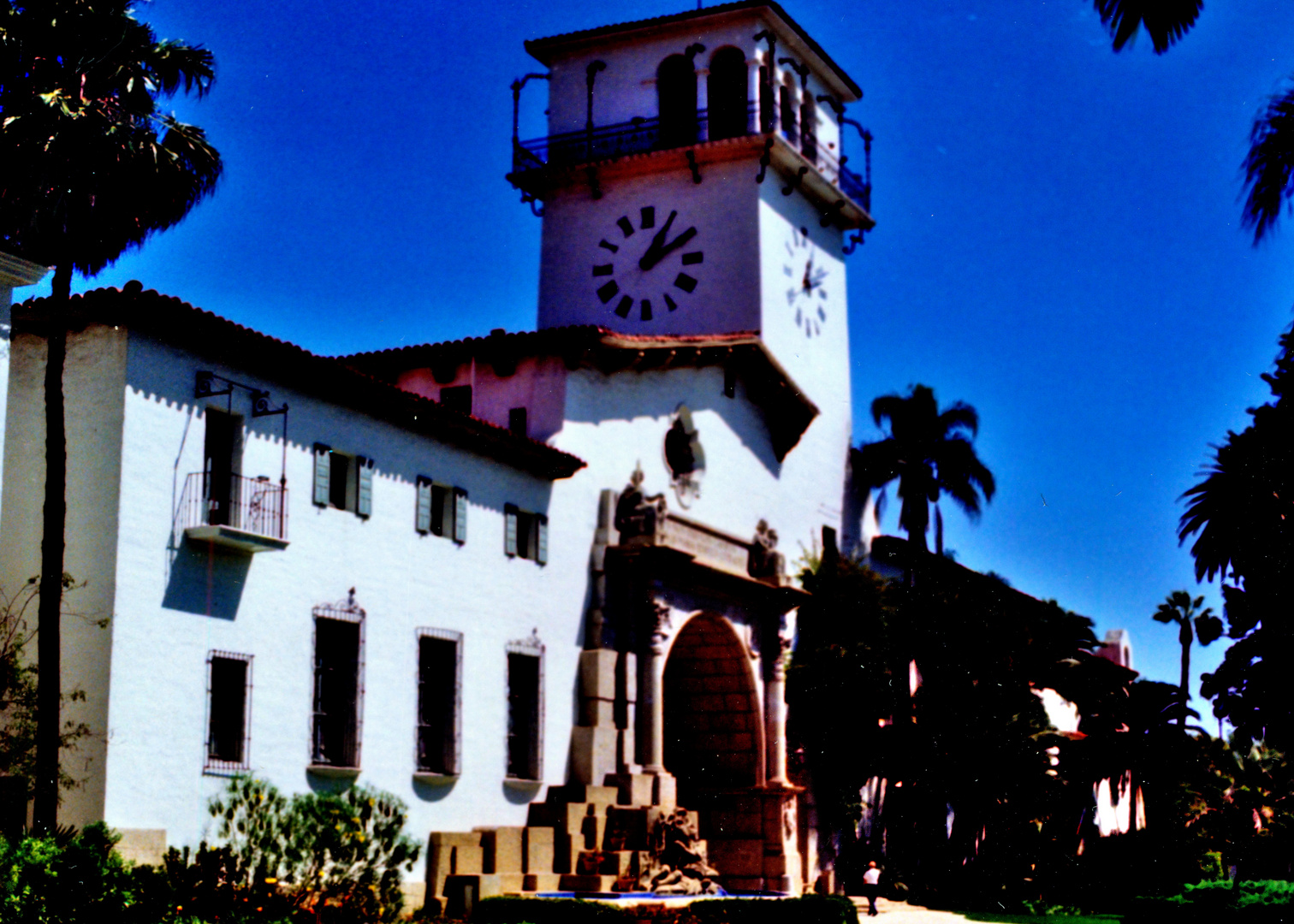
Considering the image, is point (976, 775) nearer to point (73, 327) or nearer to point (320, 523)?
point (320, 523)

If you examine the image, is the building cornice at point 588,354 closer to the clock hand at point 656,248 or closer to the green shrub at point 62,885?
the clock hand at point 656,248

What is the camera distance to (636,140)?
42.2m

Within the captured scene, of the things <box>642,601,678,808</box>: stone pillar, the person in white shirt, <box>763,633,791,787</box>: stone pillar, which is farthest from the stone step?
the person in white shirt

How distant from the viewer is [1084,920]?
34000 mm

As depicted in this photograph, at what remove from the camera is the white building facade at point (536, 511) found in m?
21.0

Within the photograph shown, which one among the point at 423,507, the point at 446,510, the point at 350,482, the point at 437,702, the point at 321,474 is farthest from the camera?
the point at 446,510

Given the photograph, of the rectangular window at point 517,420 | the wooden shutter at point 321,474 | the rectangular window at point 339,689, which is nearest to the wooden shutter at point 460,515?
the rectangular window at point 339,689

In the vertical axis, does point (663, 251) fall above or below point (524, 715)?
above

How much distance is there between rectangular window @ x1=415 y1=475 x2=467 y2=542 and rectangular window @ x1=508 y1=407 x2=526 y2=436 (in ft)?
10.4

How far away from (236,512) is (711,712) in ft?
52.2

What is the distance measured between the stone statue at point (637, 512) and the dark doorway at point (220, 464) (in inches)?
406

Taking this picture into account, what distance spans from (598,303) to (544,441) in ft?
41.4

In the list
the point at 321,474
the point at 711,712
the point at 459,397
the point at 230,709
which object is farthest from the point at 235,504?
the point at 711,712

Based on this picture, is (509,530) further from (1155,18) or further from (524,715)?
(1155,18)
